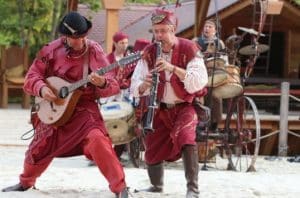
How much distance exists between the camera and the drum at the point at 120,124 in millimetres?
9156

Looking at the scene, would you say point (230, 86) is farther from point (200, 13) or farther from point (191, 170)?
point (200, 13)

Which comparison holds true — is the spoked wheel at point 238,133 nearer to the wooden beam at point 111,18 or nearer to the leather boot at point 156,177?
the leather boot at point 156,177

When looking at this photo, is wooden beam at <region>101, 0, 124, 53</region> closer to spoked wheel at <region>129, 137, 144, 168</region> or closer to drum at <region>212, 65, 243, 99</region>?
spoked wheel at <region>129, 137, 144, 168</region>

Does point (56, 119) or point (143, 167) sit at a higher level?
point (56, 119)

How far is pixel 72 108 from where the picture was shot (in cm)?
653

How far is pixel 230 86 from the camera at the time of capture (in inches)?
393

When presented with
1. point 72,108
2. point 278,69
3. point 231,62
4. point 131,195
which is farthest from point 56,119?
point 278,69

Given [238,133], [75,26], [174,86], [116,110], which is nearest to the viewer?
[75,26]

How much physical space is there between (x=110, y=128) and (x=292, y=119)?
6.64 m

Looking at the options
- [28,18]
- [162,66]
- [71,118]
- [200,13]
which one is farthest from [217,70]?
[28,18]

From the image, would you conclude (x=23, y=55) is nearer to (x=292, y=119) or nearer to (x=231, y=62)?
(x=292, y=119)

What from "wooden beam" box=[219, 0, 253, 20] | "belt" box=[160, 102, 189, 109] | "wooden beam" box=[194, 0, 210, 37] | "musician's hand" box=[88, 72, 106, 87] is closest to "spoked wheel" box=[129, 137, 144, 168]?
"belt" box=[160, 102, 189, 109]

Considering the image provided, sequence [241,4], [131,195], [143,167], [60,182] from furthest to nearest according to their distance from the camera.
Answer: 1. [241,4]
2. [143,167]
3. [60,182]
4. [131,195]

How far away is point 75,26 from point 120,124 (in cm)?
291
